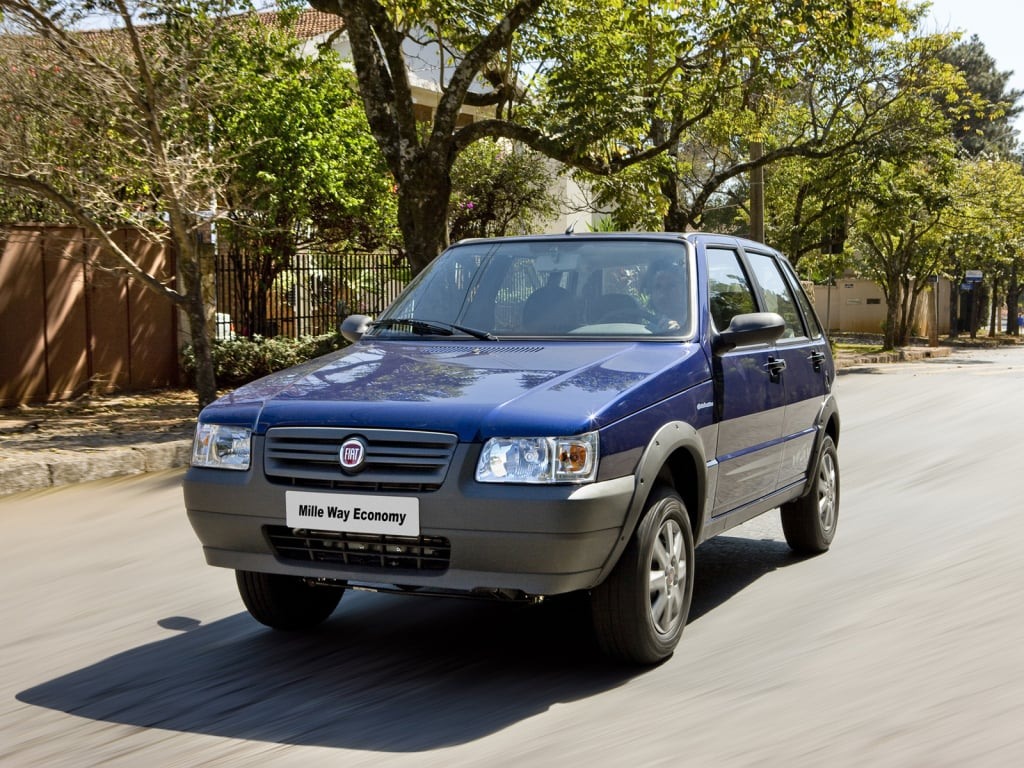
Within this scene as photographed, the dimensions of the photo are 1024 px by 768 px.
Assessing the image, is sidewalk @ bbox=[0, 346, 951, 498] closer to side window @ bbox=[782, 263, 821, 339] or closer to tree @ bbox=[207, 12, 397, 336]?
tree @ bbox=[207, 12, 397, 336]

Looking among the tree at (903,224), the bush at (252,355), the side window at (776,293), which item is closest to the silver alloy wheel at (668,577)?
the side window at (776,293)

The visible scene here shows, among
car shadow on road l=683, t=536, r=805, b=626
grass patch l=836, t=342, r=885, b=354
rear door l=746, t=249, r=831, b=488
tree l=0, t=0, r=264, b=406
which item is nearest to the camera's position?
car shadow on road l=683, t=536, r=805, b=626

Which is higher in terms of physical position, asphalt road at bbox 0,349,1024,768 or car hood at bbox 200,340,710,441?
car hood at bbox 200,340,710,441

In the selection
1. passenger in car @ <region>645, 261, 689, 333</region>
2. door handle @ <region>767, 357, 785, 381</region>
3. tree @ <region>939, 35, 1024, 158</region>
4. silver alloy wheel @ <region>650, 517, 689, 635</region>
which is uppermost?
tree @ <region>939, 35, 1024, 158</region>

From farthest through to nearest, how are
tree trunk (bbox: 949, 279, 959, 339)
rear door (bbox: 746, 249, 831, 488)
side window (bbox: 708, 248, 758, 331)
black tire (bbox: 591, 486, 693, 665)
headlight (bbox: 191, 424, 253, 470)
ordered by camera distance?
tree trunk (bbox: 949, 279, 959, 339), rear door (bbox: 746, 249, 831, 488), side window (bbox: 708, 248, 758, 331), headlight (bbox: 191, 424, 253, 470), black tire (bbox: 591, 486, 693, 665)

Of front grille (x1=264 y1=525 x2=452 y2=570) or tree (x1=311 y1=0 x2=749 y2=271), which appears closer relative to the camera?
front grille (x1=264 y1=525 x2=452 y2=570)

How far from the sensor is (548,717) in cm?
438

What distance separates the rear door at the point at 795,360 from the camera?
6.56 metres

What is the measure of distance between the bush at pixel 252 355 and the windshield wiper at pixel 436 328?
12149mm

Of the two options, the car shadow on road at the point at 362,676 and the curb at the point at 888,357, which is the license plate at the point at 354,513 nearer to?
the car shadow on road at the point at 362,676

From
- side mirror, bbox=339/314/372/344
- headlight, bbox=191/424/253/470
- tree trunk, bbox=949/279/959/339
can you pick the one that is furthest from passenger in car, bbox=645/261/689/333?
tree trunk, bbox=949/279/959/339

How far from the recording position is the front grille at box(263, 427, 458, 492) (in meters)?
4.46

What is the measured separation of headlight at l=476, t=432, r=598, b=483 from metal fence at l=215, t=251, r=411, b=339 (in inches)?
604

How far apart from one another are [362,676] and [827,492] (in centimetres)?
345
